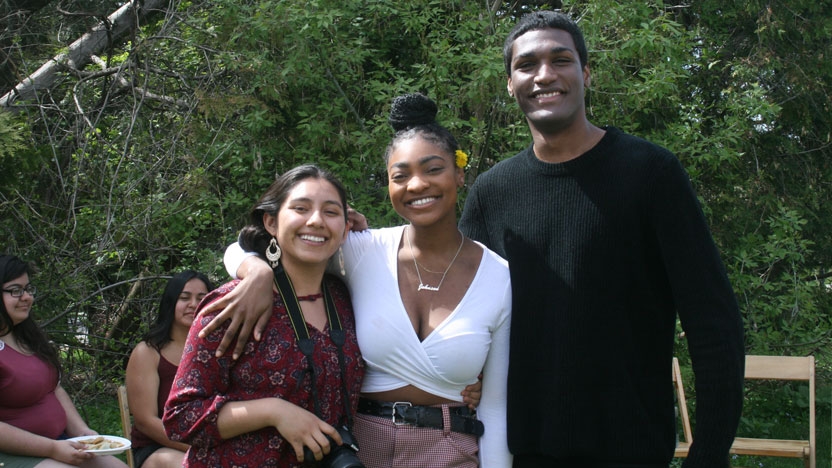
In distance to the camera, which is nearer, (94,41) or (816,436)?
(94,41)

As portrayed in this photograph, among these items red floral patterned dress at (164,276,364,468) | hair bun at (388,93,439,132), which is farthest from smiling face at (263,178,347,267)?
hair bun at (388,93,439,132)

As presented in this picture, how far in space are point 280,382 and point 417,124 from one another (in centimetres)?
95

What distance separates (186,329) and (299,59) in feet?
6.26

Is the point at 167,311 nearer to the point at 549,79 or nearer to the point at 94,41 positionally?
the point at 94,41

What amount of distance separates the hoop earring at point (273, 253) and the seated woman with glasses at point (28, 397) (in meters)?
2.43

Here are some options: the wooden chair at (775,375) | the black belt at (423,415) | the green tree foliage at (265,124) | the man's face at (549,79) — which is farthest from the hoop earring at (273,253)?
the wooden chair at (775,375)

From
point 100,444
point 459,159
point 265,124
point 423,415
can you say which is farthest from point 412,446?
point 265,124

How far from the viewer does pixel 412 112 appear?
8.80 ft

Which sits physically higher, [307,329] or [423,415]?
[307,329]

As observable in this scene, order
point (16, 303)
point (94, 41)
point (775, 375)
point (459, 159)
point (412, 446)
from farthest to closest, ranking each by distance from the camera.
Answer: point (94, 41), point (775, 375), point (16, 303), point (459, 159), point (412, 446)

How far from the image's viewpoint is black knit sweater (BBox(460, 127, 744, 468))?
2146mm

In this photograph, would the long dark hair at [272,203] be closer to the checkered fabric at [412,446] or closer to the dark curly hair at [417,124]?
the dark curly hair at [417,124]

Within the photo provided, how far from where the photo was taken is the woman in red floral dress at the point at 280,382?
7.18ft

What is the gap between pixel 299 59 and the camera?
17.9ft
